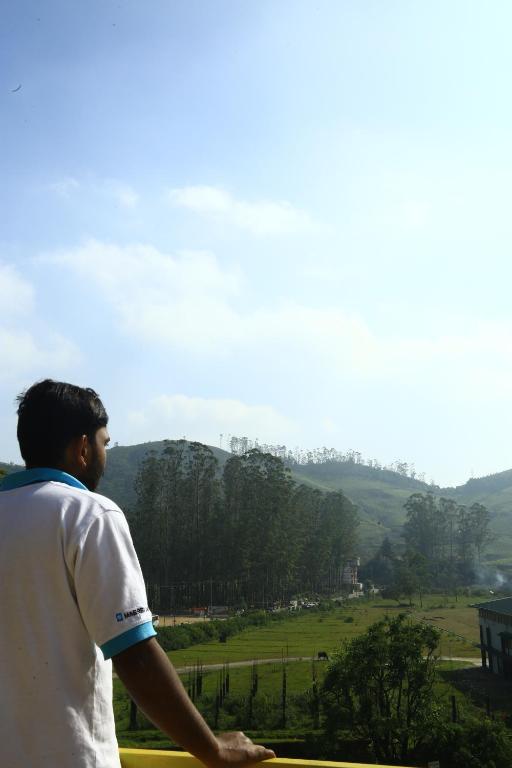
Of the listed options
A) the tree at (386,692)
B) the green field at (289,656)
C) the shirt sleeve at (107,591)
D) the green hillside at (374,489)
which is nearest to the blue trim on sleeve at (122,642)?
the shirt sleeve at (107,591)

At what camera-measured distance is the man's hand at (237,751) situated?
2.65 ft

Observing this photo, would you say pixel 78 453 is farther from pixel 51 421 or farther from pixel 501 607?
pixel 501 607

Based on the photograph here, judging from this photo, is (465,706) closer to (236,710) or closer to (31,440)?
(236,710)

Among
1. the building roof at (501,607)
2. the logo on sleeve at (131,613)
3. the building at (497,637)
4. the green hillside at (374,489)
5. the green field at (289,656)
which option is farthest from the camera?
the green hillside at (374,489)

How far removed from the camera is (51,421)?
0.83 meters

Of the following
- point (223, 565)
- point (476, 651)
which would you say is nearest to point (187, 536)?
point (223, 565)

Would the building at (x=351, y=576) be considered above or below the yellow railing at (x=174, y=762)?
below

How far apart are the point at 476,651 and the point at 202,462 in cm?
1432

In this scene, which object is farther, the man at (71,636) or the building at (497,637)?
the building at (497,637)

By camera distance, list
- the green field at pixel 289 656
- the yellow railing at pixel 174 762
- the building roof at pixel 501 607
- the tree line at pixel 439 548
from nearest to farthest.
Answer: the yellow railing at pixel 174 762, the green field at pixel 289 656, the building roof at pixel 501 607, the tree line at pixel 439 548

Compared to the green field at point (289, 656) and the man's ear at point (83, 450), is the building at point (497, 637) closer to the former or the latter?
the green field at point (289, 656)

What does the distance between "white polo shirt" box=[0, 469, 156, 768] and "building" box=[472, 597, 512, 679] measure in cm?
1713

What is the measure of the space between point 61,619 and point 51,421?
23cm

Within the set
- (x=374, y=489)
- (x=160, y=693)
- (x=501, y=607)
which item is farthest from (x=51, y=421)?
(x=374, y=489)
